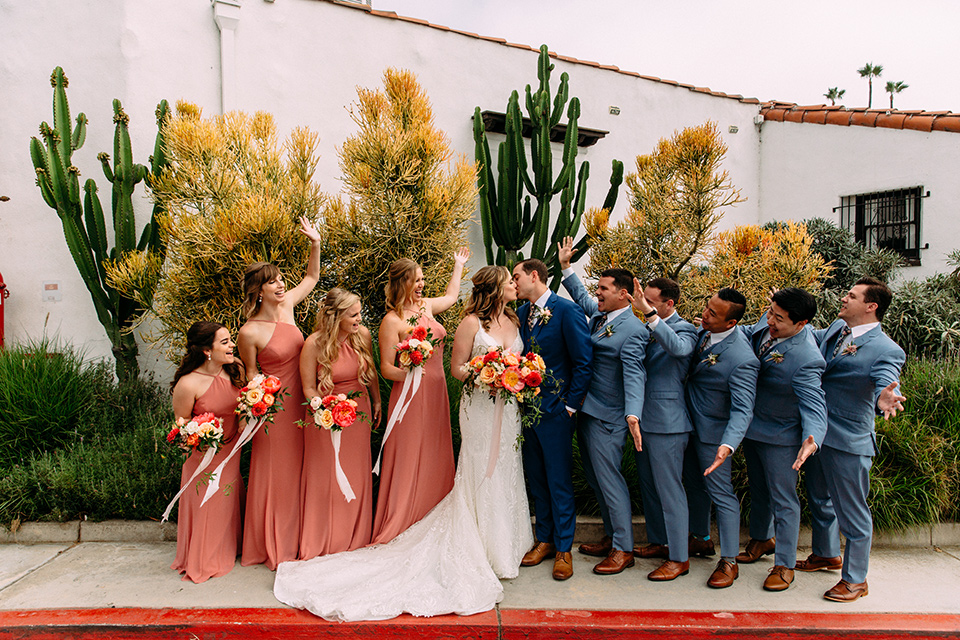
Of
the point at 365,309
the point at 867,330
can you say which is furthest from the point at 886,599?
the point at 365,309

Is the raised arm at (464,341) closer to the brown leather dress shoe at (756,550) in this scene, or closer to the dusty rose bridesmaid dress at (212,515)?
the dusty rose bridesmaid dress at (212,515)

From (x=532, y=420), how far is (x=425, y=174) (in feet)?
11.4

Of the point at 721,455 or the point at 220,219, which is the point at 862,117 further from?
the point at 220,219

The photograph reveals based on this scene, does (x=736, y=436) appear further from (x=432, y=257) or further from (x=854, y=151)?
(x=854, y=151)

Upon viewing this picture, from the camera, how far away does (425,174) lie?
21.5 feet

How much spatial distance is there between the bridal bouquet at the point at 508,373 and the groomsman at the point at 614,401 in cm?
58

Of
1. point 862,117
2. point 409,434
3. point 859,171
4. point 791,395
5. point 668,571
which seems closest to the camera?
point 791,395

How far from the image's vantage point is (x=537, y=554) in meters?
4.38

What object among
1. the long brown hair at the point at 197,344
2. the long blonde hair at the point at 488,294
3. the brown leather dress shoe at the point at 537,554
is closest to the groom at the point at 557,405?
the brown leather dress shoe at the point at 537,554

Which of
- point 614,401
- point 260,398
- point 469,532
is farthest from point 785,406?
point 260,398

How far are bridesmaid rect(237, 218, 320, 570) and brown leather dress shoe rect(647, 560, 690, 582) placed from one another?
8.64 ft

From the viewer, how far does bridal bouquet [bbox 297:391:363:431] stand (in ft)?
13.2

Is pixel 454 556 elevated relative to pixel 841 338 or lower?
lower

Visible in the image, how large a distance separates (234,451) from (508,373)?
2.13m
